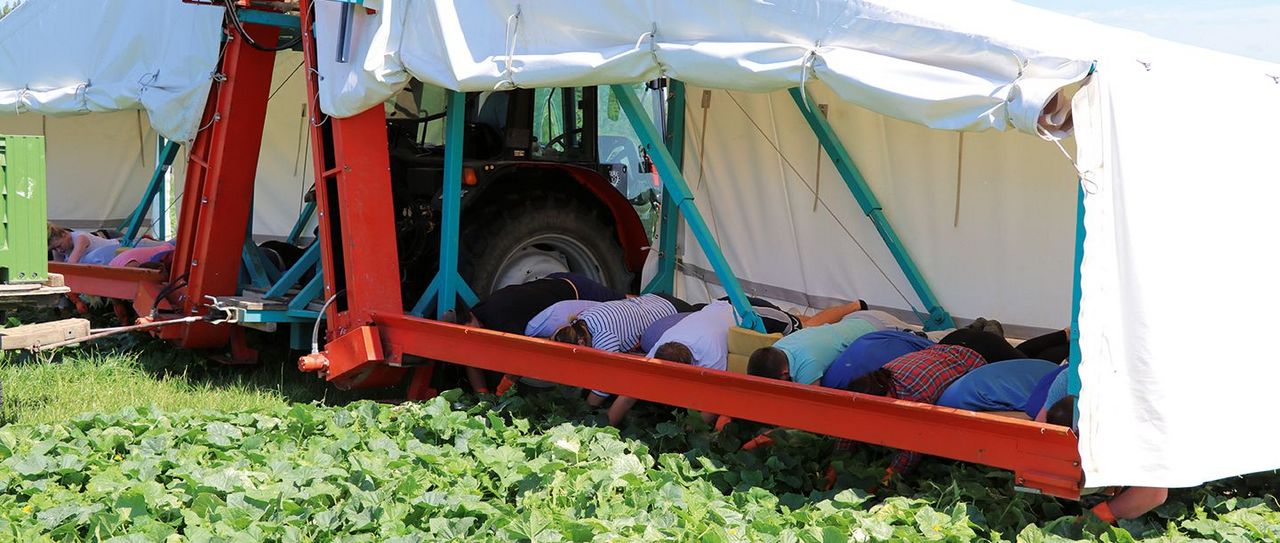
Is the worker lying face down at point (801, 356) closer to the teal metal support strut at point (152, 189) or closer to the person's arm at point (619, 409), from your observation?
the person's arm at point (619, 409)

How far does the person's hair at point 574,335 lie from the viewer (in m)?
6.48

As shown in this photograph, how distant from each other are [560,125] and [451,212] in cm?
133

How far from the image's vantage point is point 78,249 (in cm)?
969

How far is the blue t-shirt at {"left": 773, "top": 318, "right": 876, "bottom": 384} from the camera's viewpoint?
5688 mm

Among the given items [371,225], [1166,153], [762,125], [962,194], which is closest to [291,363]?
[371,225]

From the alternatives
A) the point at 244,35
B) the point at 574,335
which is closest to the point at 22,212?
the point at 244,35

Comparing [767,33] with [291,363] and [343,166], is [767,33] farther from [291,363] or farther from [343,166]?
[291,363]

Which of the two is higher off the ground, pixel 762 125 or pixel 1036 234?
pixel 762 125

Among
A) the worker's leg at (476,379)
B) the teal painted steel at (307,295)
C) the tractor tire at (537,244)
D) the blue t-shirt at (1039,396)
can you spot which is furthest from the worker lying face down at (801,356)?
the teal painted steel at (307,295)

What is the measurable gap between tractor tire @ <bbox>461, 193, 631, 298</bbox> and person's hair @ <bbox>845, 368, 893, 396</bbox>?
282cm

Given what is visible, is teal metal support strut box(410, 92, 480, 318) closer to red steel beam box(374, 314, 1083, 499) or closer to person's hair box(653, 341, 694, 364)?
red steel beam box(374, 314, 1083, 499)

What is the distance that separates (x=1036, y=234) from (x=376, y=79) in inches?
149

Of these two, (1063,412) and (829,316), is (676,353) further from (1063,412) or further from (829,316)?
(1063,412)

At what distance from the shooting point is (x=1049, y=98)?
4.24 m
